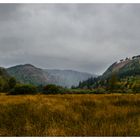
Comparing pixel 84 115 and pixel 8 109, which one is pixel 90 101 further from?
pixel 8 109

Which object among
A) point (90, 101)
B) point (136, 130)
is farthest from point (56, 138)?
point (90, 101)

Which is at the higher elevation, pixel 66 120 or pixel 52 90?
pixel 52 90

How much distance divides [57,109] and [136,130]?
1777 millimetres

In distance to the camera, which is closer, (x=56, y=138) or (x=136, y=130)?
(x=56, y=138)

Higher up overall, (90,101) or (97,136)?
(90,101)

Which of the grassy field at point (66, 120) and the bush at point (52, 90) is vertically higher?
the bush at point (52, 90)

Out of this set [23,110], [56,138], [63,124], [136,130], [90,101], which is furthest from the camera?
[90,101]

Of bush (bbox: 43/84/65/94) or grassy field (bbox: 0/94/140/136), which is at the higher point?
bush (bbox: 43/84/65/94)

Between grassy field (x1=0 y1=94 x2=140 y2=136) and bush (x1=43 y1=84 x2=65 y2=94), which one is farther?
bush (x1=43 y1=84 x2=65 y2=94)

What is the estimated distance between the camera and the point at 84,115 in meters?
5.18

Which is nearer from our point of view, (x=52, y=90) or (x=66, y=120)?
(x=66, y=120)

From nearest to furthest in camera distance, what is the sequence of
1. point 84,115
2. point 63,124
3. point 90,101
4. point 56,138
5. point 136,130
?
1. point 56,138
2. point 136,130
3. point 63,124
4. point 84,115
5. point 90,101

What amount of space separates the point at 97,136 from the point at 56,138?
618 mm

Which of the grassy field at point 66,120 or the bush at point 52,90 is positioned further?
the bush at point 52,90
